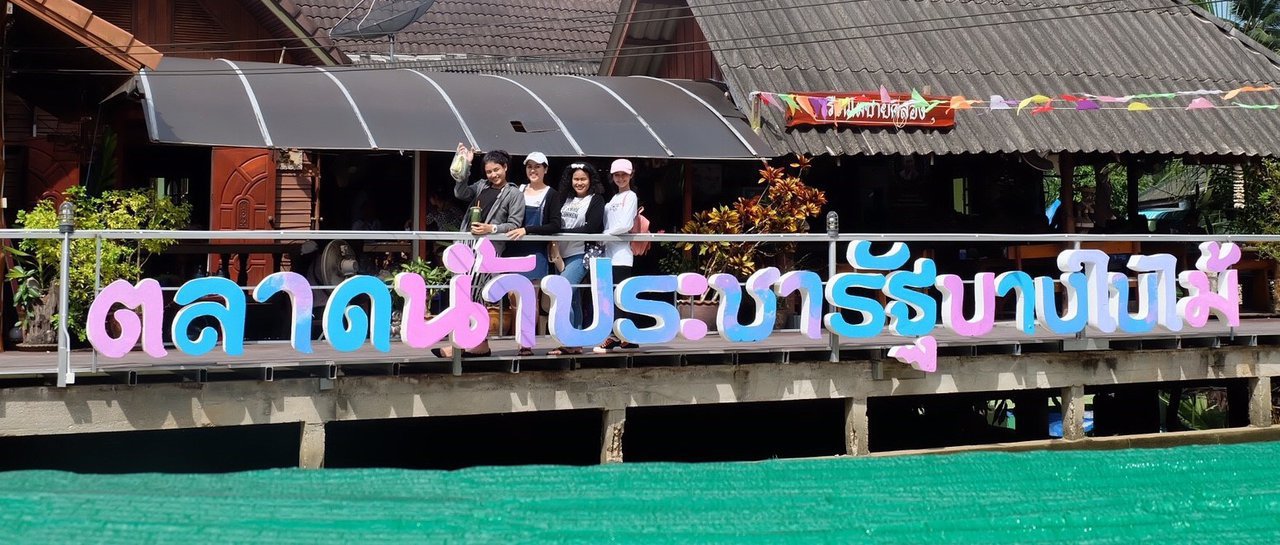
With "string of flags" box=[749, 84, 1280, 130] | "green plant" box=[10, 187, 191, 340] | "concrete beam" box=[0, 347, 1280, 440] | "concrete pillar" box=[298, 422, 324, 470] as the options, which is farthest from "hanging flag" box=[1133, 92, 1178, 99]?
"green plant" box=[10, 187, 191, 340]

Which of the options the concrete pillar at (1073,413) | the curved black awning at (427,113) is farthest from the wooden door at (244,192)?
the concrete pillar at (1073,413)

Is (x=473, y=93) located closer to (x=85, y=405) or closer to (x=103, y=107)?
(x=103, y=107)

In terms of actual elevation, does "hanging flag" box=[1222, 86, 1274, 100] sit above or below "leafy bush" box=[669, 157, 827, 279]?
above

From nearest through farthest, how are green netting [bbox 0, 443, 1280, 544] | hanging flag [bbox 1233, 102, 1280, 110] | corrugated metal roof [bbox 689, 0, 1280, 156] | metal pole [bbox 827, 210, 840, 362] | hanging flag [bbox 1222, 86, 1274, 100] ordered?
green netting [bbox 0, 443, 1280, 544], metal pole [bbox 827, 210, 840, 362], corrugated metal roof [bbox 689, 0, 1280, 156], hanging flag [bbox 1222, 86, 1274, 100], hanging flag [bbox 1233, 102, 1280, 110]

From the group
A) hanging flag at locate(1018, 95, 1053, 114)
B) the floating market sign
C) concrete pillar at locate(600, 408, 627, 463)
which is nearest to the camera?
the floating market sign

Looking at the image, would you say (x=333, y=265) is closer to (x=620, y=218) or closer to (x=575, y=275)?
(x=575, y=275)

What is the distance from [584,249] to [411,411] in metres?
1.55

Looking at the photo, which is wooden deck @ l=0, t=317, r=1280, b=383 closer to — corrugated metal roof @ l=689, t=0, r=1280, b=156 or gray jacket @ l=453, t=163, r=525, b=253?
gray jacket @ l=453, t=163, r=525, b=253

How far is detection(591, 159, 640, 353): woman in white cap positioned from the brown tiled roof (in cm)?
991

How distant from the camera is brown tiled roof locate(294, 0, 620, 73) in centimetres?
1820

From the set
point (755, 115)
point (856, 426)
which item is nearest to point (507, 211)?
point (856, 426)

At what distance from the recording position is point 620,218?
8.27m

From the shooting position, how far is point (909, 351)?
9.03 metres

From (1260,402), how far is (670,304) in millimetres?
5528
